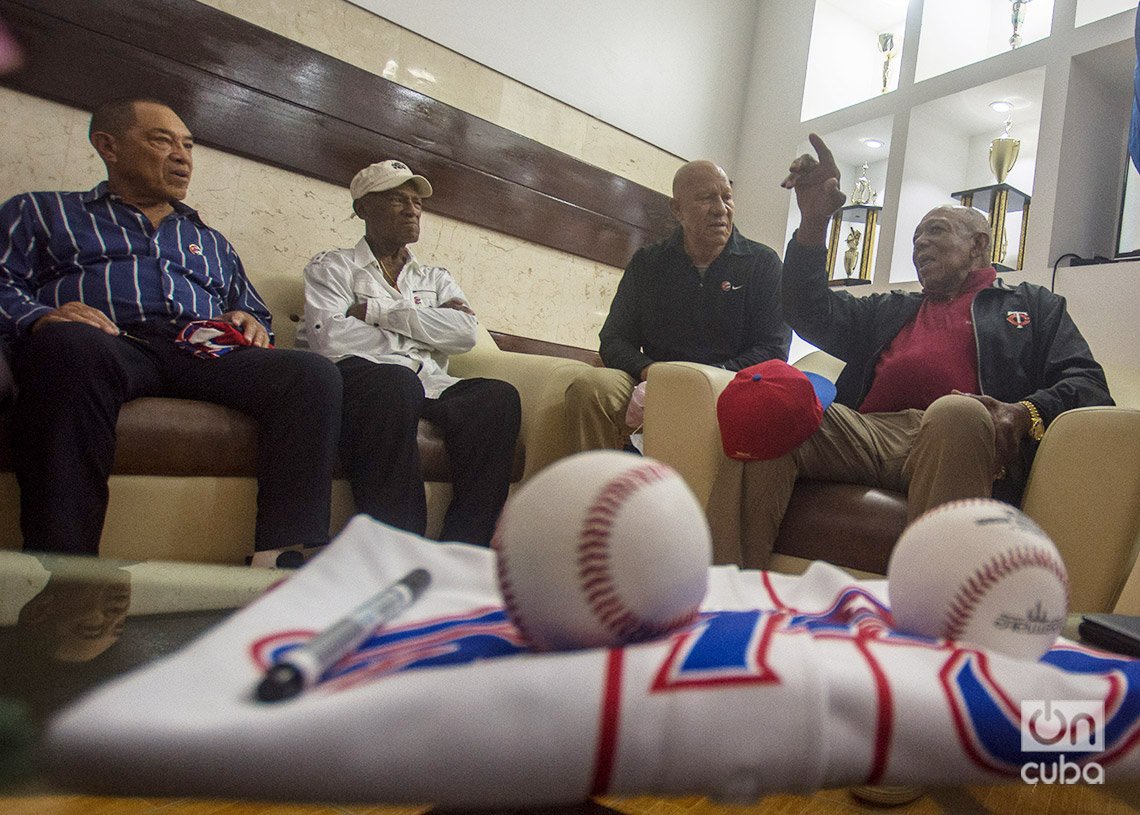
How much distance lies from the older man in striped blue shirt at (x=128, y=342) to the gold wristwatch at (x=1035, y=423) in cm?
159

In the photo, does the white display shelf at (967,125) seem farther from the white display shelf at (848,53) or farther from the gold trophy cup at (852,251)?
the gold trophy cup at (852,251)

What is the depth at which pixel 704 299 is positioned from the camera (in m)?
2.51

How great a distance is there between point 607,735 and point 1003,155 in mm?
3440

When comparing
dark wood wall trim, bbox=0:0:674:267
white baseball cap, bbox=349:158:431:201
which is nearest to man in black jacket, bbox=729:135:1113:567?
white baseball cap, bbox=349:158:431:201

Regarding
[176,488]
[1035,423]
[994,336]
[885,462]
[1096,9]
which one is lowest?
[176,488]

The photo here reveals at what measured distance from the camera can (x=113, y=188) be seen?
1986 mm

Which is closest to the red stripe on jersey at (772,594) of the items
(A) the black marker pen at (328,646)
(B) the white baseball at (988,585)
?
(B) the white baseball at (988,585)

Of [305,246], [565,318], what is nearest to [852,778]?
[305,246]

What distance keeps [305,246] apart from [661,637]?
8.08ft

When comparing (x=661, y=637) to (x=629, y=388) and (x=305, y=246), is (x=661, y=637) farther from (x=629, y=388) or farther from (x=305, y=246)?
(x=305, y=246)

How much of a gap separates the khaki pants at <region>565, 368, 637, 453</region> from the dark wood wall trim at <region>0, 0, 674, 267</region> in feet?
3.74

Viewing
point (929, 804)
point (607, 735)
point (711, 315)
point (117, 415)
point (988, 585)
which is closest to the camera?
point (607, 735)

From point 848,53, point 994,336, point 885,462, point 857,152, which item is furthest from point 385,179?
point 848,53
